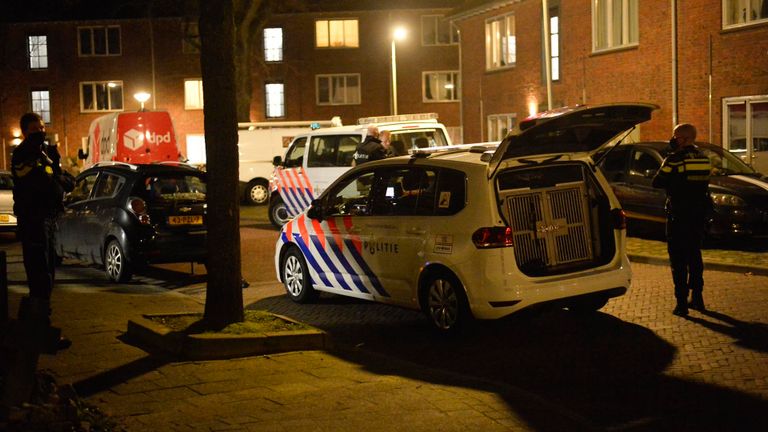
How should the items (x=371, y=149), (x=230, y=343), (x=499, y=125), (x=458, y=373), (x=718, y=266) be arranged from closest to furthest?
(x=458, y=373)
(x=230, y=343)
(x=718, y=266)
(x=371, y=149)
(x=499, y=125)

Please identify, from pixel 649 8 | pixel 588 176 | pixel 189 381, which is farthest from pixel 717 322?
pixel 649 8

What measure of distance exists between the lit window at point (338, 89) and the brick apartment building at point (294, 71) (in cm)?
5

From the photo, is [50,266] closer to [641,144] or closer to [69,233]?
[69,233]

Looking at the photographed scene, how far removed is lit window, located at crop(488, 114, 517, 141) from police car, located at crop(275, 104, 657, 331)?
20.4 metres

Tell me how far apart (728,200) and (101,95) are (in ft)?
142

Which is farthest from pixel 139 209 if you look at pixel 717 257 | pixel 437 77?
pixel 437 77

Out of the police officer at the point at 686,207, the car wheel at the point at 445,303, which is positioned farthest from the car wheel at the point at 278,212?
the police officer at the point at 686,207

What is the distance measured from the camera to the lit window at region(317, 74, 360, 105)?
171ft

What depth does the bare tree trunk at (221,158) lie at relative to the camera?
349 inches

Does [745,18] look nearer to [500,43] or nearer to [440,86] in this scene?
[500,43]

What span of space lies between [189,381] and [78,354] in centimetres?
147

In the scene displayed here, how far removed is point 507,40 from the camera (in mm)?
30172

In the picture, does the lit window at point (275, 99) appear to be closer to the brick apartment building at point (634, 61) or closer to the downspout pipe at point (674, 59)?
the brick apartment building at point (634, 61)

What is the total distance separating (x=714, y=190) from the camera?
50.4 feet
